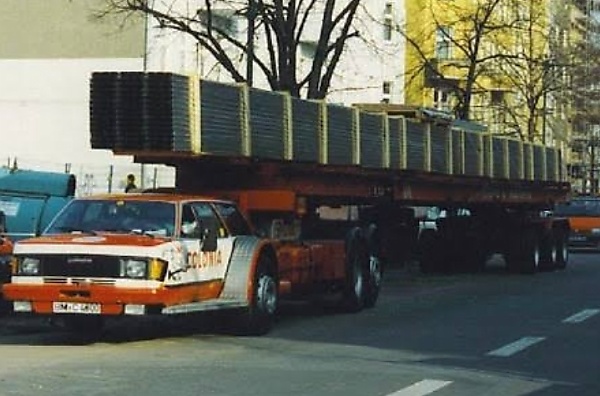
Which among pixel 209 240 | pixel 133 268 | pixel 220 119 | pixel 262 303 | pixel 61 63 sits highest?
pixel 61 63

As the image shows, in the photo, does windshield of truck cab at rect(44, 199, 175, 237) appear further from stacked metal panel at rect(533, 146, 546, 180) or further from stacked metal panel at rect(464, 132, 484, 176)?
stacked metal panel at rect(533, 146, 546, 180)

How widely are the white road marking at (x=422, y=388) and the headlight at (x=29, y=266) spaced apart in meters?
4.87

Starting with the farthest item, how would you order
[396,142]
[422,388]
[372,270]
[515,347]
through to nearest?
1. [396,142]
2. [372,270]
3. [515,347]
4. [422,388]

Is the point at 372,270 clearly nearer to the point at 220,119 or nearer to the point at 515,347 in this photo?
the point at 220,119

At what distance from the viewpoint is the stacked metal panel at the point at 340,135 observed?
65.7ft

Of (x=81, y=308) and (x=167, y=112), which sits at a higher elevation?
(x=167, y=112)

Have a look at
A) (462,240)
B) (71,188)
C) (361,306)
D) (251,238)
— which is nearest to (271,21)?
(462,240)

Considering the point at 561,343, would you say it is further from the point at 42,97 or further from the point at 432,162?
the point at 42,97

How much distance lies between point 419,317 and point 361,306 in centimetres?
145

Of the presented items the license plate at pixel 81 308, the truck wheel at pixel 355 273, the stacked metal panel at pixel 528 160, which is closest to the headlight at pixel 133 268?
the license plate at pixel 81 308

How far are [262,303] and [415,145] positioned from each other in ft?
29.2

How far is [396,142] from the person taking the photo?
2336 cm

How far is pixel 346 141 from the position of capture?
20734 millimetres

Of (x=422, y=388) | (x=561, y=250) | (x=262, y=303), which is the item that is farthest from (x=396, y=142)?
(x=422, y=388)
